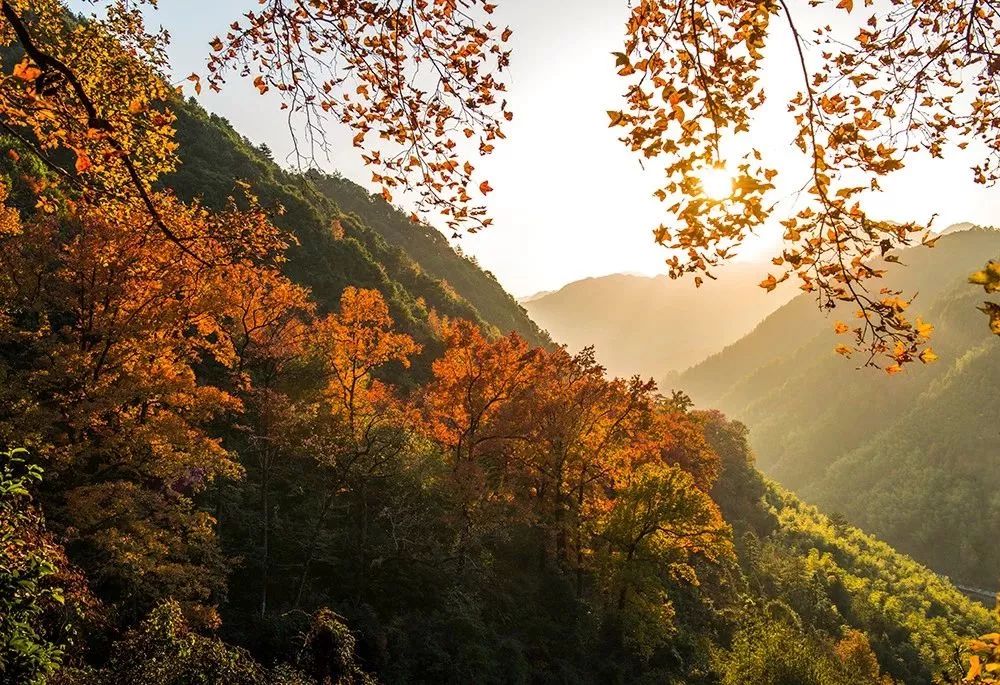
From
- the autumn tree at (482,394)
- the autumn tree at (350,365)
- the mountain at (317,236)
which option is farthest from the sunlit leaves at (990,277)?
the mountain at (317,236)

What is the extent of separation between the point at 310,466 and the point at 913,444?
150286 millimetres

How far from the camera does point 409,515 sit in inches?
837

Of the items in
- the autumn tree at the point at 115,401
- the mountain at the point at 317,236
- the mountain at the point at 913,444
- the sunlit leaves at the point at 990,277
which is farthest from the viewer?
the mountain at the point at 913,444

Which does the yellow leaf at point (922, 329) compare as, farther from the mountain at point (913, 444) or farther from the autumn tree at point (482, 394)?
the mountain at point (913, 444)

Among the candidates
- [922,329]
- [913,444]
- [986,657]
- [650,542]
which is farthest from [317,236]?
[913,444]

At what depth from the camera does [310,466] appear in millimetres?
24172

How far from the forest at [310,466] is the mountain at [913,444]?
8221cm

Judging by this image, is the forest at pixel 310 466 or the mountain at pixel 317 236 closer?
the forest at pixel 310 466

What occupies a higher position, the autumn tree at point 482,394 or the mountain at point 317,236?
the mountain at point 317,236

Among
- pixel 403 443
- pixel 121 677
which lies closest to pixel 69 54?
pixel 121 677

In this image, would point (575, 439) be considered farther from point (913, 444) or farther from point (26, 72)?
point (913, 444)

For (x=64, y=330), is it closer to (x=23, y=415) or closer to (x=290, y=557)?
(x=23, y=415)

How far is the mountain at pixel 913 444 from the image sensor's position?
105750 millimetres

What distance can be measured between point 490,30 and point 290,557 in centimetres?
1907
